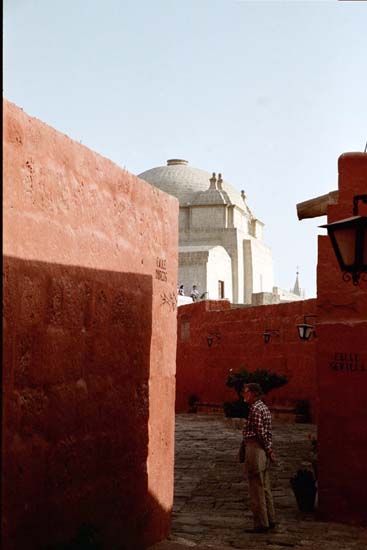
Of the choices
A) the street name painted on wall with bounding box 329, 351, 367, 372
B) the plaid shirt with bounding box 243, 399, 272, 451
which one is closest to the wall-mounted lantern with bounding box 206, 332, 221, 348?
the street name painted on wall with bounding box 329, 351, 367, 372

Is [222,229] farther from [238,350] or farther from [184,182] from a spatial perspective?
[238,350]

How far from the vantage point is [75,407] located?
4957 mm

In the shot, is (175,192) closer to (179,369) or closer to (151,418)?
(179,369)

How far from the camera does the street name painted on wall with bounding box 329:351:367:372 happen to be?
24.6 ft

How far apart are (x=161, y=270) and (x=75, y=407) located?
188 cm

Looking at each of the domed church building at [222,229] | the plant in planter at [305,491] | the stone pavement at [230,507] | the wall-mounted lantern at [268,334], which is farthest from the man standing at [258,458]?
the domed church building at [222,229]

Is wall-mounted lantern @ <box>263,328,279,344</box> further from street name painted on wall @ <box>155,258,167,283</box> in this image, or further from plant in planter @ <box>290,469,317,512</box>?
street name painted on wall @ <box>155,258,167,283</box>

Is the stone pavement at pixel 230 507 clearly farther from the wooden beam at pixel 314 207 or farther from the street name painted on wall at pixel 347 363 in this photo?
the wooden beam at pixel 314 207

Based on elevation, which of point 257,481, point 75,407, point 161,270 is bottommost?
point 257,481

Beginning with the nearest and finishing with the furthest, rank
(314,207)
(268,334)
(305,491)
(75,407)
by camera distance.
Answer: (75,407), (305,491), (314,207), (268,334)

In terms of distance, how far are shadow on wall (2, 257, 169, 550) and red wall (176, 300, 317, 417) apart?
38.8 feet

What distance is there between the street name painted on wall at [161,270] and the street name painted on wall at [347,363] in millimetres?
1935

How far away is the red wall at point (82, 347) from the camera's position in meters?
4.28

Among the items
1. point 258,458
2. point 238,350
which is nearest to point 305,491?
point 258,458
